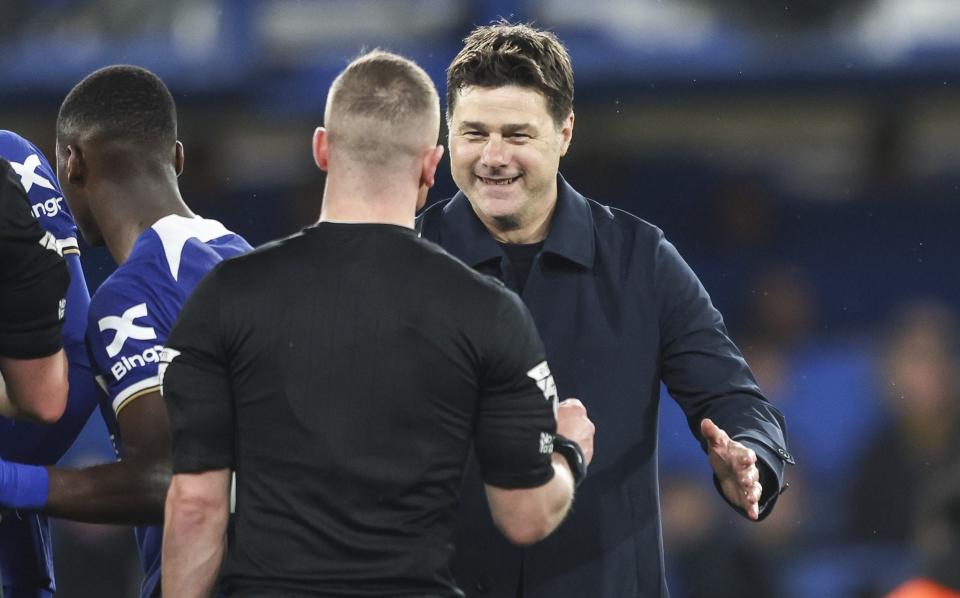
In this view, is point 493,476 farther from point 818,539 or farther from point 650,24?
point 650,24

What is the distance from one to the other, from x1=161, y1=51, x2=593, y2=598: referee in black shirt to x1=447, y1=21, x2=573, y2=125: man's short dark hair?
2.30 feet

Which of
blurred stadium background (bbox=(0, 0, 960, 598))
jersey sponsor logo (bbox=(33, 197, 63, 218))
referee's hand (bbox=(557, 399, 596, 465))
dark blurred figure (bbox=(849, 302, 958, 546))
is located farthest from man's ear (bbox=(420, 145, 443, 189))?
blurred stadium background (bbox=(0, 0, 960, 598))

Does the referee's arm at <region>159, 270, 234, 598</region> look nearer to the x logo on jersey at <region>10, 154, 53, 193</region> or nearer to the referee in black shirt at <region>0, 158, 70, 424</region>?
the referee in black shirt at <region>0, 158, 70, 424</region>

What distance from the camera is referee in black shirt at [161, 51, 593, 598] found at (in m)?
2.04

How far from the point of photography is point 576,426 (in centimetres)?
233

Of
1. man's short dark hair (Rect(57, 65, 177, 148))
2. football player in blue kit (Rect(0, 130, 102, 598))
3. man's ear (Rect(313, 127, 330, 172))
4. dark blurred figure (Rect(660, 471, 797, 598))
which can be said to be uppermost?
man's ear (Rect(313, 127, 330, 172))

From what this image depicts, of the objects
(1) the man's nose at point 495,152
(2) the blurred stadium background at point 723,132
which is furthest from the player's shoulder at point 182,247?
(2) the blurred stadium background at point 723,132

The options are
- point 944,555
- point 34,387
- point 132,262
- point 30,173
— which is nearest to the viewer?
point 34,387

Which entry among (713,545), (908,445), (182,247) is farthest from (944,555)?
(182,247)

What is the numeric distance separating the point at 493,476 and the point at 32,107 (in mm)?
8354

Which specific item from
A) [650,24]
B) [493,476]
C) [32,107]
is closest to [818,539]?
[650,24]

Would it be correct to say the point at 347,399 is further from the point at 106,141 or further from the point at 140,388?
the point at 106,141

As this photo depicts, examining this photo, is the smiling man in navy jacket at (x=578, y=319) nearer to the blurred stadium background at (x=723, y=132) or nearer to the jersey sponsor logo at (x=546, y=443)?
the jersey sponsor logo at (x=546, y=443)

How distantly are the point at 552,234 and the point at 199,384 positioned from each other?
3.04 ft
